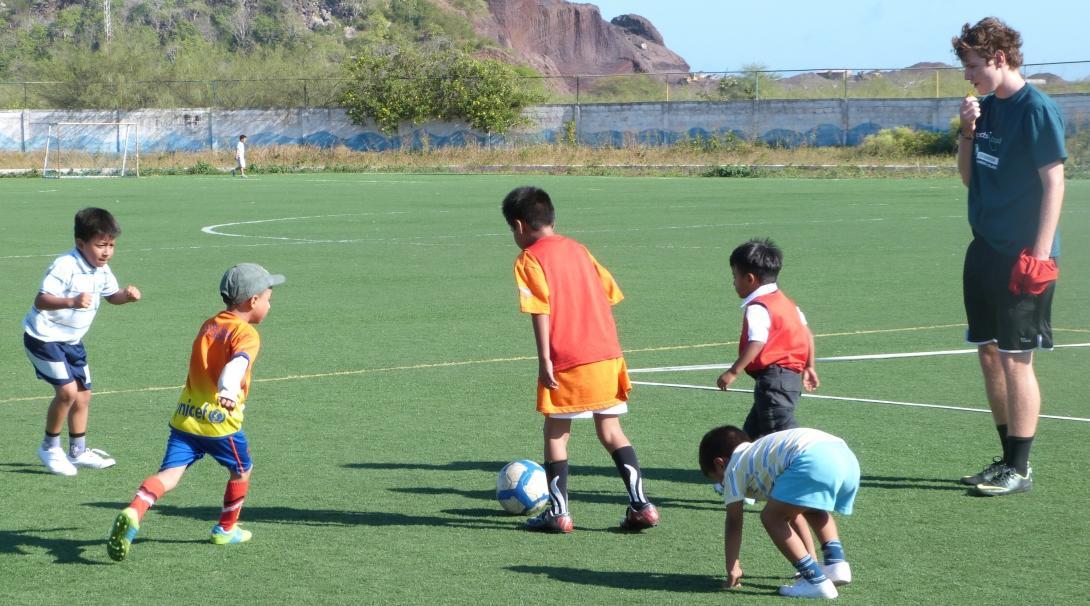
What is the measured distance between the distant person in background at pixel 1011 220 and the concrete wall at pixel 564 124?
142ft

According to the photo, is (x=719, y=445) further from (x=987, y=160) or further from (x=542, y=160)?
(x=542, y=160)

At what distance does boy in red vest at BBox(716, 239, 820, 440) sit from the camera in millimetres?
6109

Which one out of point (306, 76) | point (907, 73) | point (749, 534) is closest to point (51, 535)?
point (749, 534)

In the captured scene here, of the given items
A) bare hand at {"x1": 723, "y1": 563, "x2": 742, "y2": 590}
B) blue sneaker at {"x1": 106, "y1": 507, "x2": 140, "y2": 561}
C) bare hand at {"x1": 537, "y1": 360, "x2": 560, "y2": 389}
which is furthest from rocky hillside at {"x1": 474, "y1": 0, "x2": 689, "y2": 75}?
bare hand at {"x1": 723, "y1": 563, "x2": 742, "y2": 590}

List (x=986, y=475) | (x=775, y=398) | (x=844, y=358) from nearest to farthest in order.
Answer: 1. (x=775, y=398)
2. (x=986, y=475)
3. (x=844, y=358)

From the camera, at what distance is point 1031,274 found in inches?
261

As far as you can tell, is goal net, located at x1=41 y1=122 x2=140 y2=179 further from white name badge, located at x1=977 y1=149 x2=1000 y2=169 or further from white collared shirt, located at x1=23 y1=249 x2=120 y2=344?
white name badge, located at x1=977 y1=149 x2=1000 y2=169

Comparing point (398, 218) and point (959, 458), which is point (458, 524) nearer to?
point (959, 458)

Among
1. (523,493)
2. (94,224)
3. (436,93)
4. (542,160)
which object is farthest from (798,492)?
(436,93)

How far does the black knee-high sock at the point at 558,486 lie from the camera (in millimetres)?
6113

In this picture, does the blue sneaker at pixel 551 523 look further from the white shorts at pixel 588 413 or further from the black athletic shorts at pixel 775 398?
the black athletic shorts at pixel 775 398

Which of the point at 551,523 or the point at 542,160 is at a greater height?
A: the point at 551,523

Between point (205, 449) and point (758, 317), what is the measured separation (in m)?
2.39

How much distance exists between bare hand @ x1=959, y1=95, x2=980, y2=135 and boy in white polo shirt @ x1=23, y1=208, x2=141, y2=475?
4.18 m
